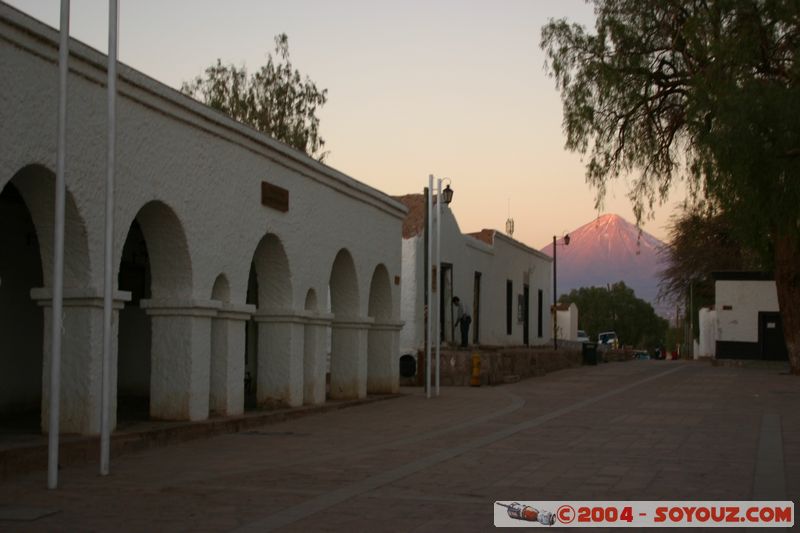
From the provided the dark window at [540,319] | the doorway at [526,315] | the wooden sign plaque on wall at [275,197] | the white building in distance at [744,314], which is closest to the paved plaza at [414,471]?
the wooden sign plaque on wall at [275,197]

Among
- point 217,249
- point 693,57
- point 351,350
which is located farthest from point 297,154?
point 693,57

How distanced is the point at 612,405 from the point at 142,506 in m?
13.1

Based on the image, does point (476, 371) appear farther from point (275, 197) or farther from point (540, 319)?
point (540, 319)

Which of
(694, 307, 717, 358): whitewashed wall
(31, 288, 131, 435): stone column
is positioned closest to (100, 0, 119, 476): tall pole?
(31, 288, 131, 435): stone column

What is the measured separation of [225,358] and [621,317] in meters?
114

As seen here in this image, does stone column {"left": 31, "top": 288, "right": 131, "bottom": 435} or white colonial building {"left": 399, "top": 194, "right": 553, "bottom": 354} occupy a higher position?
white colonial building {"left": 399, "top": 194, "right": 553, "bottom": 354}

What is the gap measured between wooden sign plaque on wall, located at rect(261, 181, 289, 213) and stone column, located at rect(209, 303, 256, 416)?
1863 mm

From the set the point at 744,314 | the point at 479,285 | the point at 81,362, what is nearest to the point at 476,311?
the point at 479,285

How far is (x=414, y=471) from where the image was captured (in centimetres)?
1055

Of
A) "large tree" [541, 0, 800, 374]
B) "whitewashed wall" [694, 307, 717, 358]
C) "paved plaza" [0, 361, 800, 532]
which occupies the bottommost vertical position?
"paved plaza" [0, 361, 800, 532]

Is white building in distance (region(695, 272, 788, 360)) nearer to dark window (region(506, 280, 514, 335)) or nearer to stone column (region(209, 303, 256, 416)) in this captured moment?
dark window (region(506, 280, 514, 335))

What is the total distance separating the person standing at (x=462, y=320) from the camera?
31797mm

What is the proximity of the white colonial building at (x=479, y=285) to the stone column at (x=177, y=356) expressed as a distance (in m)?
10.1

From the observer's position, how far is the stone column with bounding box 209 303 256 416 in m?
15.2
